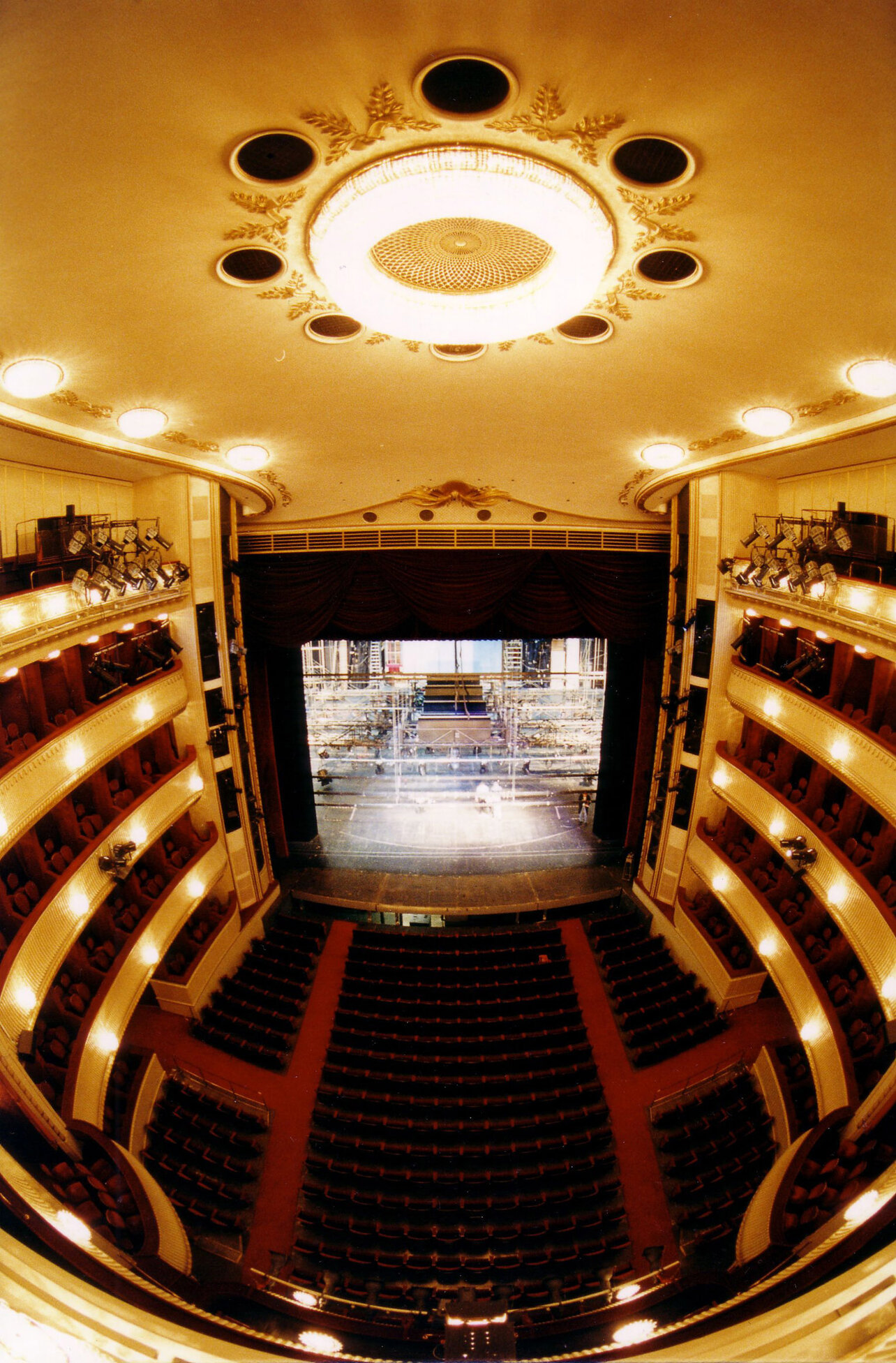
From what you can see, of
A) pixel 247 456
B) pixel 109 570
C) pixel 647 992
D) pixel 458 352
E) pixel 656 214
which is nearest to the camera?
pixel 656 214

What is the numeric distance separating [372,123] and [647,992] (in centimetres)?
1116

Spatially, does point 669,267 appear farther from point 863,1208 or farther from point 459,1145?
point 459,1145

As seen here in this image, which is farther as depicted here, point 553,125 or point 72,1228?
point 72,1228

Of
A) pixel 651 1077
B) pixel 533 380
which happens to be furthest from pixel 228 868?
pixel 533 380

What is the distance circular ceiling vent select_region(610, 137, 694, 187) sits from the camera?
3.05 m

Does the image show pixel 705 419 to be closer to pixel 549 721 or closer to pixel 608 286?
pixel 608 286

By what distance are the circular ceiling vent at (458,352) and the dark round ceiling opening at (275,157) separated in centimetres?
226

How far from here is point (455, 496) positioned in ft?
32.2

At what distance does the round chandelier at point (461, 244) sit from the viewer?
10.1 ft

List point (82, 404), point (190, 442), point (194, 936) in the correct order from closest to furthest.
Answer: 1. point (82, 404)
2. point (190, 442)
3. point (194, 936)

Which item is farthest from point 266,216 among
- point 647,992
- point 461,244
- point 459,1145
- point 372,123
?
point 647,992

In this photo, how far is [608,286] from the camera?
172 inches

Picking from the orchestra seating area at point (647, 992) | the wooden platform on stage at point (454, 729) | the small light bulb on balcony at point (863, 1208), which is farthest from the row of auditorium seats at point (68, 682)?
the orchestra seating area at point (647, 992)

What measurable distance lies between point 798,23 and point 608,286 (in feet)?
6.81
